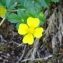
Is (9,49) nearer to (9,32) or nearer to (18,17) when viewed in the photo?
(9,32)

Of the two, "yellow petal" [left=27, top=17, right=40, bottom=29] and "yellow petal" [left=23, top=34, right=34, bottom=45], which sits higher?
"yellow petal" [left=27, top=17, right=40, bottom=29]

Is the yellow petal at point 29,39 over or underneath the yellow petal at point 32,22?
underneath

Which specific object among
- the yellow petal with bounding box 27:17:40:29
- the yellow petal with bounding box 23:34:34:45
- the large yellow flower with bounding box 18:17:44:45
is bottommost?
the yellow petal with bounding box 23:34:34:45

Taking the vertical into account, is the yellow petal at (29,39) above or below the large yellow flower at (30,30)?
below

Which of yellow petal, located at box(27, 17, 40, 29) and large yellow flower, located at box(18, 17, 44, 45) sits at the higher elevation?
yellow petal, located at box(27, 17, 40, 29)

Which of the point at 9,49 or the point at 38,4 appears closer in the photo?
the point at 38,4

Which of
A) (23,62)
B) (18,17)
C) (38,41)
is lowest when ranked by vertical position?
(23,62)

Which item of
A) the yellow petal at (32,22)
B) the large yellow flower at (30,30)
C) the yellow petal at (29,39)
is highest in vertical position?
the yellow petal at (32,22)

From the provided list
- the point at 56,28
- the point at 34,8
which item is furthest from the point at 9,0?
the point at 56,28
